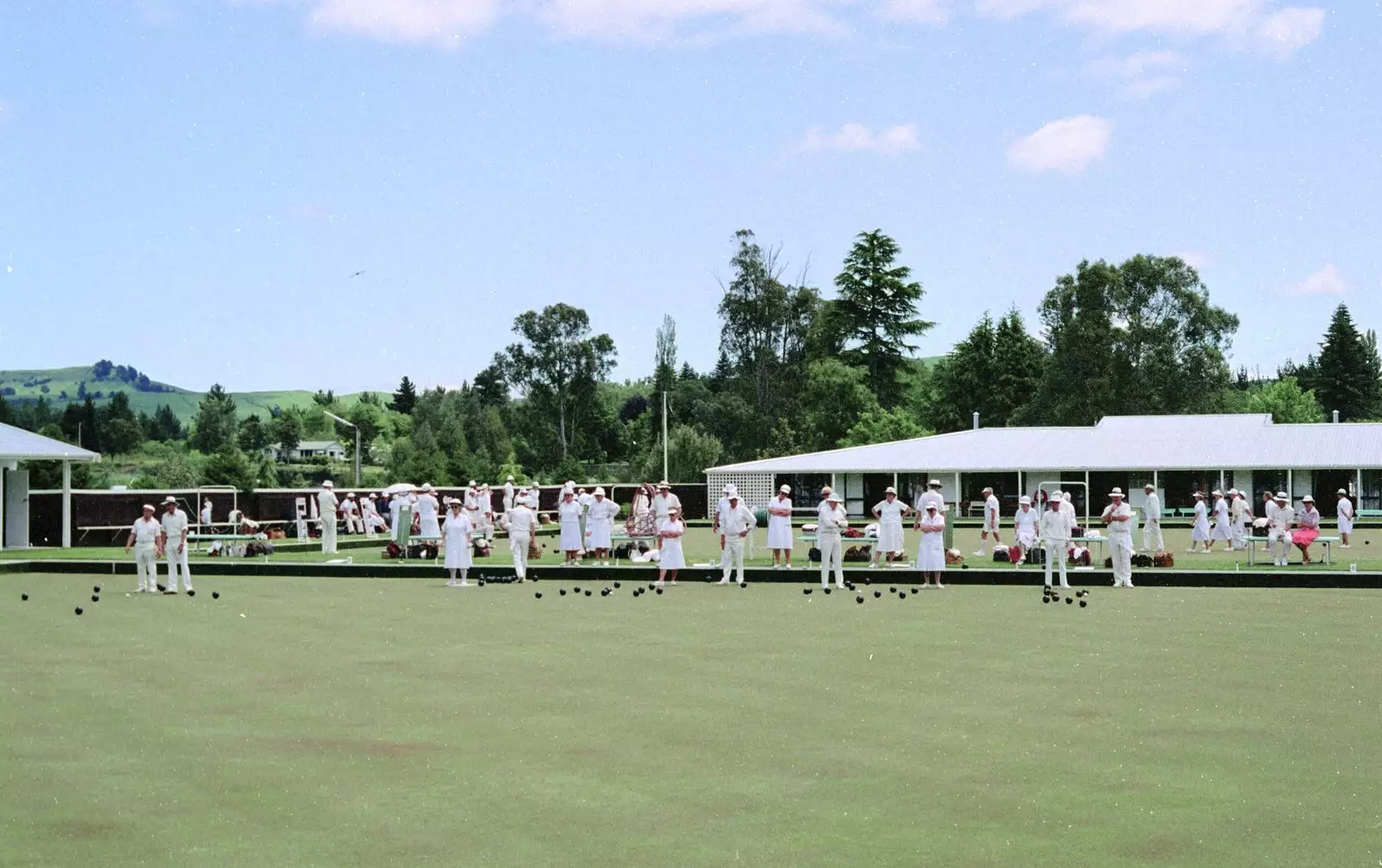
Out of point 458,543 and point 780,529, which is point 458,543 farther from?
point 780,529

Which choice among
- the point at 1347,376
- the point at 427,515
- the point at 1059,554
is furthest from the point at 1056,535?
the point at 1347,376

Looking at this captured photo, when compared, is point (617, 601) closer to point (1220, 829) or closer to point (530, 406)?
point (1220, 829)

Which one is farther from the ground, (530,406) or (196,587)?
(530,406)

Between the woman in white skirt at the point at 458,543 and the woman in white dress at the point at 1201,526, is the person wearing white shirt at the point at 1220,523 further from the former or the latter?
the woman in white skirt at the point at 458,543

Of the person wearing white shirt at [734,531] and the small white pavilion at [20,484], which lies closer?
the person wearing white shirt at [734,531]

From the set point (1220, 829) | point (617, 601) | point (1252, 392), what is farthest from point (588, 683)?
point (1252, 392)

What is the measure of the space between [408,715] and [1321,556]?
71.5ft

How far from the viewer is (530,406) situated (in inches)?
3295

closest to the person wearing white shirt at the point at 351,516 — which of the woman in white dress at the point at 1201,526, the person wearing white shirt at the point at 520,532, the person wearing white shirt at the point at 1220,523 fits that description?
the person wearing white shirt at the point at 520,532

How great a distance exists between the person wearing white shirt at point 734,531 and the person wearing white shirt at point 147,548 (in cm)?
829

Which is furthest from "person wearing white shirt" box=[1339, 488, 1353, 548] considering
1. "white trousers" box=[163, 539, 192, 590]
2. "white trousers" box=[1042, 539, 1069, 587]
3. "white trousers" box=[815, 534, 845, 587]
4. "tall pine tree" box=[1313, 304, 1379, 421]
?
"tall pine tree" box=[1313, 304, 1379, 421]

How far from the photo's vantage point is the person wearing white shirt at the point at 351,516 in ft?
139

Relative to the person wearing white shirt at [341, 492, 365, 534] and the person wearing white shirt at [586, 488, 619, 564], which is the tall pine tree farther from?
the person wearing white shirt at [586, 488, 619, 564]

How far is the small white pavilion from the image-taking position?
1414 inches
